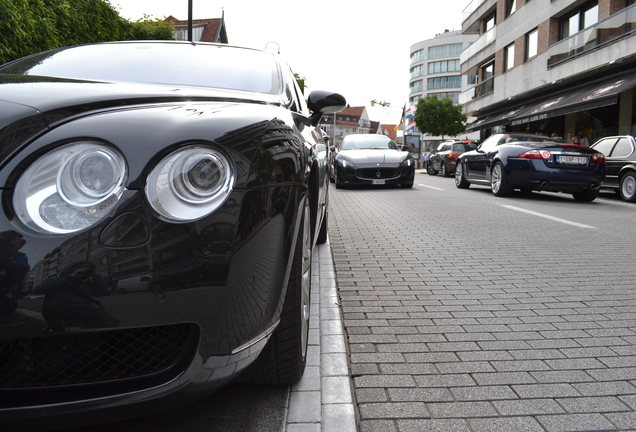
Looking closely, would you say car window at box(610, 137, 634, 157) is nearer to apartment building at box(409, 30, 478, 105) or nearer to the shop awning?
the shop awning

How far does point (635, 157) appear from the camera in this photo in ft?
38.9

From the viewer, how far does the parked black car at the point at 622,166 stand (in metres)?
11.7

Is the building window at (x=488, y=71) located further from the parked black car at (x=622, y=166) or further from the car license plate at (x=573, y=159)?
the car license plate at (x=573, y=159)

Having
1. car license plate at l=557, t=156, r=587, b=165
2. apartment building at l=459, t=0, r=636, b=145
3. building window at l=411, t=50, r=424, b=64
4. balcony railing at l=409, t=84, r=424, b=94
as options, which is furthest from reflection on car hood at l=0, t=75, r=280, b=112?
building window at l=411, t=50, r=424, b=64

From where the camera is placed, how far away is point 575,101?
19500 mm

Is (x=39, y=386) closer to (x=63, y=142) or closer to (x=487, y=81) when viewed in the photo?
(x=63, y=142)

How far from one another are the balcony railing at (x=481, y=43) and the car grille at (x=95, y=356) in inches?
1387

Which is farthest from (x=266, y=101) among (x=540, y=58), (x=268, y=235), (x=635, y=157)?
(x=540, y=58)

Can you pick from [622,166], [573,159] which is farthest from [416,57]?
[573,159]

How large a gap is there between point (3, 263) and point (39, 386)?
36 centimetres

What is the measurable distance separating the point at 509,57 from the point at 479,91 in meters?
4.75

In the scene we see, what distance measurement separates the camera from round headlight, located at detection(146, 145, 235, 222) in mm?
1470

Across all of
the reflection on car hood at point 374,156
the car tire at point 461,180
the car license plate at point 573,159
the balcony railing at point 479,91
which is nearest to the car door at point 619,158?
the car license plate at point 573,159

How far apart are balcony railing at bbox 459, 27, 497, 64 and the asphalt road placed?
30316mm
